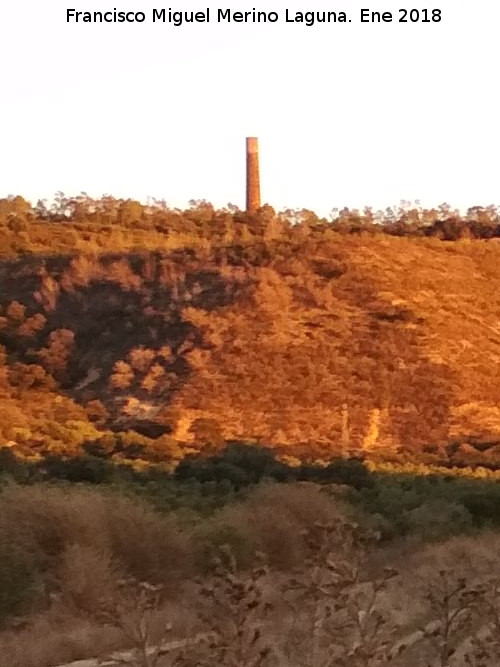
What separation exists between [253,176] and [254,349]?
657 inches

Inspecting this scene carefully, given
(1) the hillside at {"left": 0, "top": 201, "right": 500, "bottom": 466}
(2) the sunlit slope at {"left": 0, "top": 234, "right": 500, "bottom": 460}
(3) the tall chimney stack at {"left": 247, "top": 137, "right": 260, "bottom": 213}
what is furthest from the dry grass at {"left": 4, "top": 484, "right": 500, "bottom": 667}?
(3) the tall chimney stack at {"left": 247, "top": 137, "right": 260, "bottom": 213}

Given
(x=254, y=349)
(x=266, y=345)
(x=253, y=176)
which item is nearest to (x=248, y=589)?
(x=254, y=349)

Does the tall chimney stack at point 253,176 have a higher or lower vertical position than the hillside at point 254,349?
higher

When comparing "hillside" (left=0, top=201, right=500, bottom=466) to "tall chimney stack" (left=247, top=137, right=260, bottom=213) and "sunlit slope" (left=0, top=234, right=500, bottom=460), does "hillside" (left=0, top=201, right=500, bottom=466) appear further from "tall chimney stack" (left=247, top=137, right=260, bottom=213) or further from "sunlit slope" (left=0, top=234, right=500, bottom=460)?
"tall chimney stack" (left=247, top=137, right=260, bottom=213)

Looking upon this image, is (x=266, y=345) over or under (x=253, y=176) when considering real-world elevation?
under

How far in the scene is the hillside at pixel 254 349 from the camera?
38.3 meters

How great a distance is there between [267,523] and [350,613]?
41.6 feet

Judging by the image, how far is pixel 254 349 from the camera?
1727 inches

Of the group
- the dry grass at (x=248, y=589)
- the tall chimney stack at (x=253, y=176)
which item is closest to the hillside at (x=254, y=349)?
the tall chimney stack at (x=253, y=176)

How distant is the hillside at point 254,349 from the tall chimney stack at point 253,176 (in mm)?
4019

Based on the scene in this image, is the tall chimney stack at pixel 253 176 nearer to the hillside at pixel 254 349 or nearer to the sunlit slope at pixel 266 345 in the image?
the hillside at pixel 254 349

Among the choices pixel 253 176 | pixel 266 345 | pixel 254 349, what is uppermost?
pixel 253 176

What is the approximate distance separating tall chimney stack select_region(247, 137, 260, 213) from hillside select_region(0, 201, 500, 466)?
402 cm

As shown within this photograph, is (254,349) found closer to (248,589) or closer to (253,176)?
(253,176)
